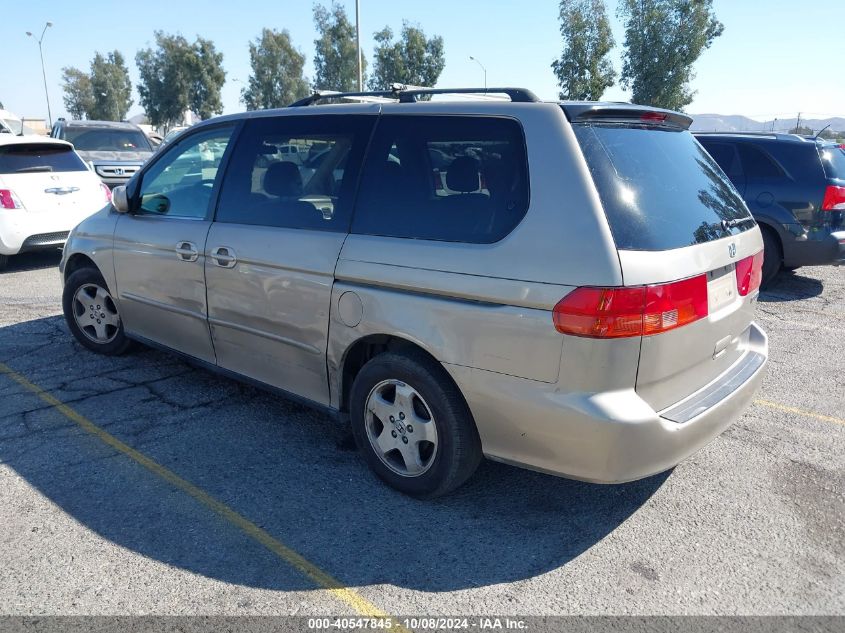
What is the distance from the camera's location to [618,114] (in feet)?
9.78

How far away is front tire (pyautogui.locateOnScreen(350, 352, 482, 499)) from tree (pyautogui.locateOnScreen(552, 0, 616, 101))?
130 ft

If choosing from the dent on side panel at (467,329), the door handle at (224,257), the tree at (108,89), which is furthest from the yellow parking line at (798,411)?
the tree at (108,89)

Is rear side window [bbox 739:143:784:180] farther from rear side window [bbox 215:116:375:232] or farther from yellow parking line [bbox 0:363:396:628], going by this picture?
yellow parking line [bbox 0:363:396:628]

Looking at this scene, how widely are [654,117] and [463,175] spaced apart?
97cm

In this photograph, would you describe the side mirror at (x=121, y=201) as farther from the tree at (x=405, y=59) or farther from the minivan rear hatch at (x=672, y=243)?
the tree at (x=405, y=59)

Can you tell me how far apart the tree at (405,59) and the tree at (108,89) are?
32329 millimetres

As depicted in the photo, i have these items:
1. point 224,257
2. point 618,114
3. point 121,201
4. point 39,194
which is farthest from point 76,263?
point 618,114

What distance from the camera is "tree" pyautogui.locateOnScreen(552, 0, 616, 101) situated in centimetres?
4003

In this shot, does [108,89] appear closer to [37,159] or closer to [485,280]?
[37,159]

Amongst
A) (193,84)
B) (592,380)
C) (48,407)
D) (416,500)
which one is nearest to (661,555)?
(592,380)

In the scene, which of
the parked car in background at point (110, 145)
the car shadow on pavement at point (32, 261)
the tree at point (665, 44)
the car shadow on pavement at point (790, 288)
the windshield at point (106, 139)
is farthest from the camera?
the tree at point (665, 44)

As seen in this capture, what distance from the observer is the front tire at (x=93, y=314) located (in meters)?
5.11

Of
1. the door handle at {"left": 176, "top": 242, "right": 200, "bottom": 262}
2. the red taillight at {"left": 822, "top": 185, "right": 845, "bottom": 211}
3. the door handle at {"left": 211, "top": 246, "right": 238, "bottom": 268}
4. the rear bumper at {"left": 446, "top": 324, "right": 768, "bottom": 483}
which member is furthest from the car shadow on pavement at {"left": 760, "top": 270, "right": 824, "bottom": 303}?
the door handle at {"left": 176, "top": 242, "right": 200, "bottom": 262}

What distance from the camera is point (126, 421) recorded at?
4145 millimetres
